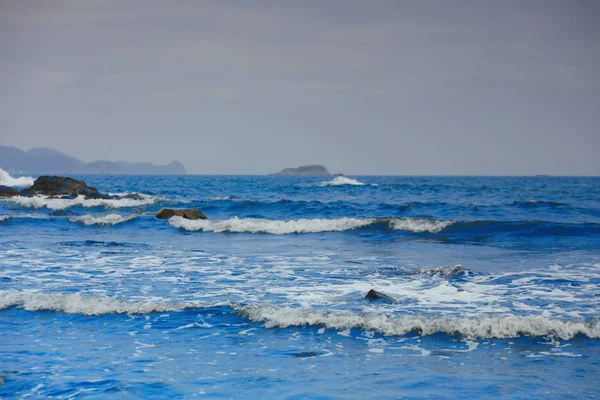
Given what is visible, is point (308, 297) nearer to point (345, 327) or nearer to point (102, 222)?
point (345, 327)

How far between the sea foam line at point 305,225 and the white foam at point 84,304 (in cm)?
1351

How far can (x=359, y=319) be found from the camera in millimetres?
8664

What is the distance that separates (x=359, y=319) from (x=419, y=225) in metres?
15.3

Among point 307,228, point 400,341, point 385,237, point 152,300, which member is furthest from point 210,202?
point 400,341

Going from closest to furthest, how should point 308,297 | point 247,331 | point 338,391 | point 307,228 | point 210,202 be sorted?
point 338,391 → point 247,331 → point 308,297 → point 307,228 → point 210,202

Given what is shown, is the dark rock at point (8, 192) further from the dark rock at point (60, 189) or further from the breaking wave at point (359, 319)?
the breaking wave at point (359, 319)

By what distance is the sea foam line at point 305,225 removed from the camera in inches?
920

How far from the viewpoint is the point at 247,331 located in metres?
8.48

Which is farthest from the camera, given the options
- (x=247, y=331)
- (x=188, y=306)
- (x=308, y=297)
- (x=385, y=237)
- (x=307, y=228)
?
(x=307, y=228)

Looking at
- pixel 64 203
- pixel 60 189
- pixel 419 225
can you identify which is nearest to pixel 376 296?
pixel 419 225

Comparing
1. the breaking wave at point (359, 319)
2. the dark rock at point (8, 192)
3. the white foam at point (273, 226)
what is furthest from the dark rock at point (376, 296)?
the dark rock at point (8, 192)

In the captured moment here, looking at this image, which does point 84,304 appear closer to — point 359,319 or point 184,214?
point 359,319

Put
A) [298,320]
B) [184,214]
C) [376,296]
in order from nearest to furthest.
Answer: [298,320] → [376,296] → [184,214]

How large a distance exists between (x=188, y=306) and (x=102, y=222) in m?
18.5
